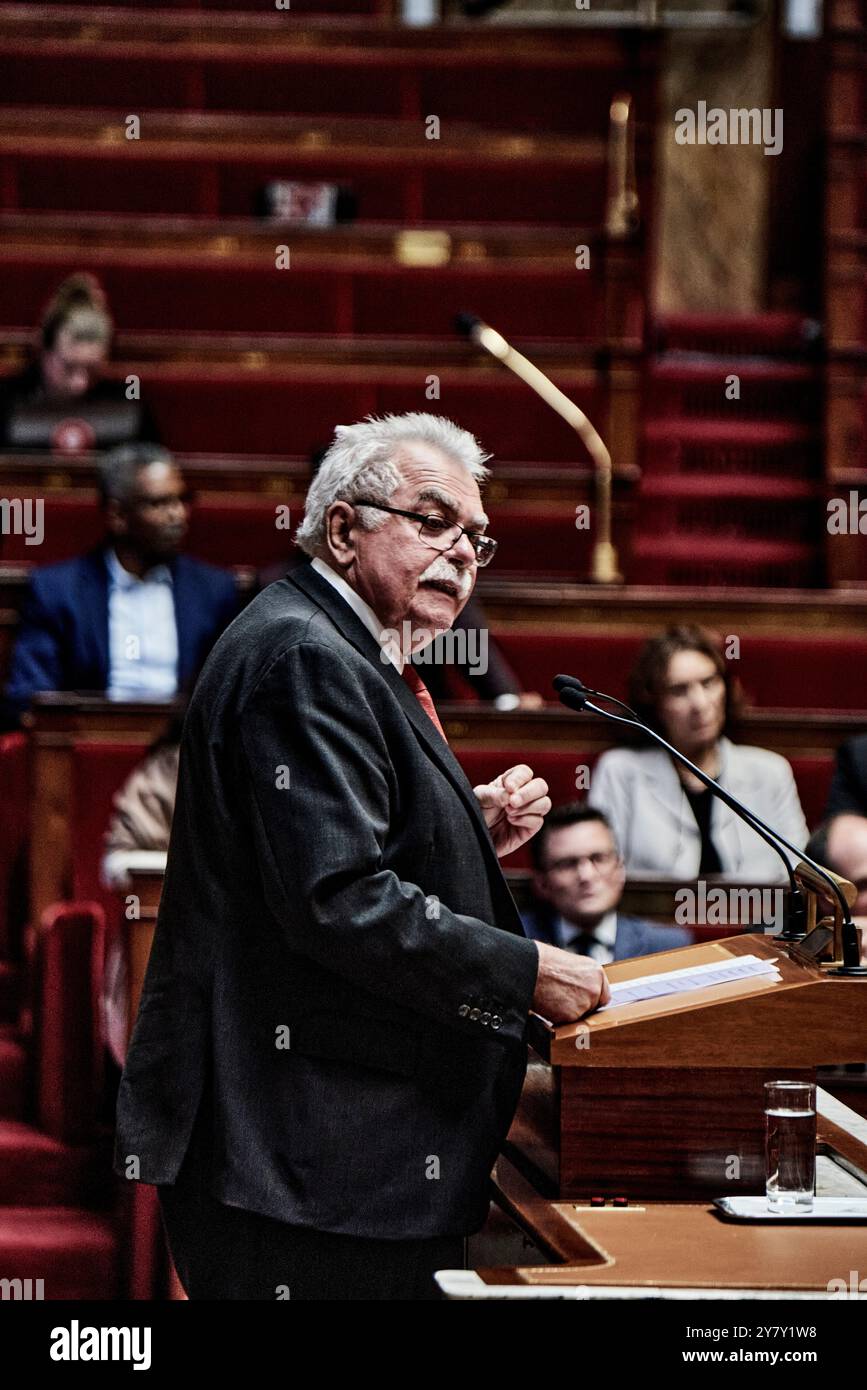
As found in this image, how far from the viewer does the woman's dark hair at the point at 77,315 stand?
243cm

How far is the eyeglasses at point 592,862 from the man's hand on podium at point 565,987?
0.69 m

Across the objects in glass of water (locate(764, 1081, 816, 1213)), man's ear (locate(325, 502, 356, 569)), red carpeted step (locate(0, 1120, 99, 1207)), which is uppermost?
man's ear (locate(325, 502, 356, 569))

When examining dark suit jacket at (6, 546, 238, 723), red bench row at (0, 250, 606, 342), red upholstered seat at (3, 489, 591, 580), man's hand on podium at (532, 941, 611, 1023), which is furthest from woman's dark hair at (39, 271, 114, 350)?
man's hand on podium at (532, 941, 611, 1023)

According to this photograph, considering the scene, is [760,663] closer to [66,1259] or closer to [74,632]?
[74,632]

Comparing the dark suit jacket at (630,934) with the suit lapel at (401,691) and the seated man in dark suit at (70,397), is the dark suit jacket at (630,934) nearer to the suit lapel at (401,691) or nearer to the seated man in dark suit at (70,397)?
the suit lapel at (401,691)

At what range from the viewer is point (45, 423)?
244 cm

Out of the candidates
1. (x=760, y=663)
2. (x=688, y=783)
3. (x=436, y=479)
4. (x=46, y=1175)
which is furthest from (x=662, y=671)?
(x=436, y=479)

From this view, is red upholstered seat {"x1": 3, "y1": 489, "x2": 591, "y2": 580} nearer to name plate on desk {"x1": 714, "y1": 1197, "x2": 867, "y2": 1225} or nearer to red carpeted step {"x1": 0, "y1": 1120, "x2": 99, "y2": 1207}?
red carpeted step {"x1": 0, "y1": 1120, "x2": 99, "y2": 1207}

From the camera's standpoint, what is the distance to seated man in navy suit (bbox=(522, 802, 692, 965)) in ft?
4.94

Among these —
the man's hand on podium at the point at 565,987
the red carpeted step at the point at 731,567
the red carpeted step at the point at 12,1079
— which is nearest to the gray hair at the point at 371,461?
the man's hand on podium at the point at 565,987

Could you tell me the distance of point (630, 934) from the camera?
1503 mm

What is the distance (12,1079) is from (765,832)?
92cm

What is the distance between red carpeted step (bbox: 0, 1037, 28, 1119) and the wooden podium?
2.66 feet
